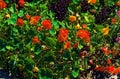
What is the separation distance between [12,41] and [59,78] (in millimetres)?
783

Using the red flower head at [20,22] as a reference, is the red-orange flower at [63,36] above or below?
below

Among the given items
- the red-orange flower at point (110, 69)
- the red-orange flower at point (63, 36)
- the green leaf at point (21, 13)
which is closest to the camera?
the red-orange flower at point (63, 36)

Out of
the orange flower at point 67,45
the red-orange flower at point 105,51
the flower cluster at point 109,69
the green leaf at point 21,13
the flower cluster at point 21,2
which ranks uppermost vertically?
the flower cluster at point 21,2

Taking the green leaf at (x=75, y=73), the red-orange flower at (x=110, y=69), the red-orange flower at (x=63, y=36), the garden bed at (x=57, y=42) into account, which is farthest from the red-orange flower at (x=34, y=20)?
the red-orange flower at (x=110, y=69)

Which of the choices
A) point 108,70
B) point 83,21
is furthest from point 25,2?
point 108,70

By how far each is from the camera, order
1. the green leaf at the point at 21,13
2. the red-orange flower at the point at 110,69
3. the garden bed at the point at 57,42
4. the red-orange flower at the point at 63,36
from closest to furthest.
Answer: the red-orange flower at the point at 63,36 < the garden bed at the point at 57,42 < the red-orange flower at the point at 110,69 < the green leaf at the point at 21,13

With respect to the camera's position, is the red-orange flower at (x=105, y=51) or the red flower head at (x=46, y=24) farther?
the red-orange flower at (x=105, y=51)

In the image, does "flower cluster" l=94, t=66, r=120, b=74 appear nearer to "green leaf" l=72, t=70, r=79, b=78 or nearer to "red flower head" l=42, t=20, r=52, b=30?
"green leaf" l=72, t=70, r=79, b=78

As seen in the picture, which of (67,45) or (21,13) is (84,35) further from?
(21,13)

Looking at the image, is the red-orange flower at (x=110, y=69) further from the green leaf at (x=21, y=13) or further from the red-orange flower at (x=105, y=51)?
the green leaf at (x=21, y=13)

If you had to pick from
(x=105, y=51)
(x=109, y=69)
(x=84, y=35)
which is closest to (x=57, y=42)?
(x=84, y=35)

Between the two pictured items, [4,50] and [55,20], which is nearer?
[4,50]

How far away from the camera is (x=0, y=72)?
5047 millimetres

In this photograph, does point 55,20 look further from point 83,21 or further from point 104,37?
point 104,37
